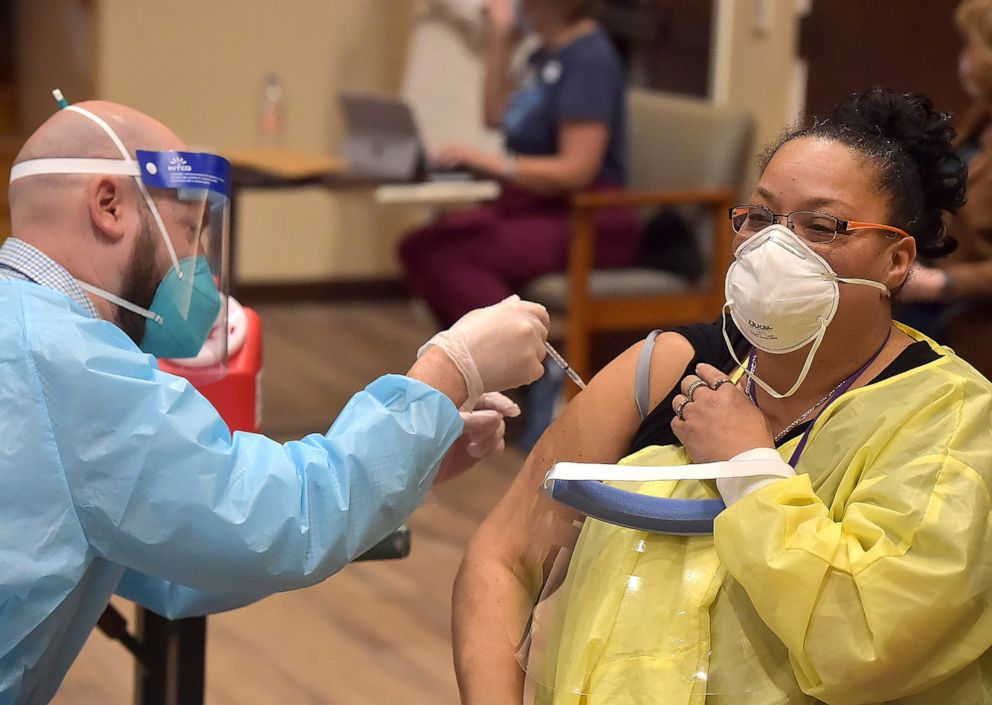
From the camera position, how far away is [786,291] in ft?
4.50

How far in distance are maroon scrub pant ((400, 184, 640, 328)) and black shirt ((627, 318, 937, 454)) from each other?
8.25 ft

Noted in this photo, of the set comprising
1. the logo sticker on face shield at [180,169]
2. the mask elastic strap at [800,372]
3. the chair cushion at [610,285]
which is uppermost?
the logo sticker on face shield at [180,169]

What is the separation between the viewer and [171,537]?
1.31 m

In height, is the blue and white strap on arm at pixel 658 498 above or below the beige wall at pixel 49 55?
below

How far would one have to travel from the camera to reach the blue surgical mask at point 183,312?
1.59 metres

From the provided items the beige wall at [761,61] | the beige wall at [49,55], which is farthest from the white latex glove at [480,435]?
the beige wall at [49,55]

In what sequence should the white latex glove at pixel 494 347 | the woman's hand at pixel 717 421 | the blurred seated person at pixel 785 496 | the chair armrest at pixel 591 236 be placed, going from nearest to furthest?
1. the blurred seated person at pixel 785 496
2. the woman's hand at pixel 717 421
3. the white latex glove at pixel 494 347
4. the chair armrest at pixel 591 236

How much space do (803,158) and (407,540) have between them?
70 cm

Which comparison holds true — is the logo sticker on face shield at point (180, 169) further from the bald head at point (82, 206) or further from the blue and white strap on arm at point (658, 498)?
the blue and white strap on arm at point (658, 498)

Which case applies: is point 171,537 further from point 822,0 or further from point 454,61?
point 454,61

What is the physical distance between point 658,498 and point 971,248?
6.42 ft

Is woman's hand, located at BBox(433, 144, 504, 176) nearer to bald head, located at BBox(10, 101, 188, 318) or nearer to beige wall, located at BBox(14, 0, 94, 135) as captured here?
beige wall, located at BBox(14, 0, 94, 135)

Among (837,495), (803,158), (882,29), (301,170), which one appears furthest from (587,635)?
(882,29)

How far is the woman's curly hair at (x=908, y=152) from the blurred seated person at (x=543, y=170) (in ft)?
8.29
